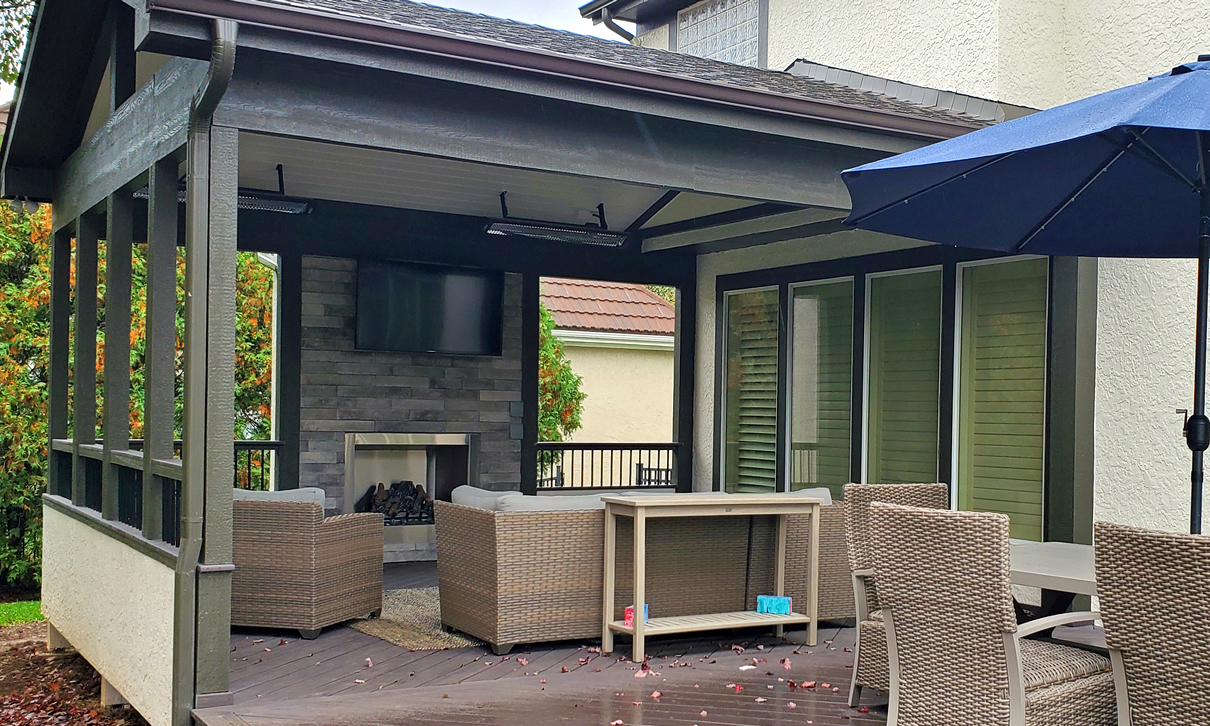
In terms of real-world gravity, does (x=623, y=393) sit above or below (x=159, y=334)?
below

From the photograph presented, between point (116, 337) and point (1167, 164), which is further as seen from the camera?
point (116, 337)

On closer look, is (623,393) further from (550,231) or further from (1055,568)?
(1055,568)

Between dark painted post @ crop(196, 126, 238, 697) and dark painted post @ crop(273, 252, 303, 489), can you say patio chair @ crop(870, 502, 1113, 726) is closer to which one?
dark painted post @ crop(196, 126, 238, 697)

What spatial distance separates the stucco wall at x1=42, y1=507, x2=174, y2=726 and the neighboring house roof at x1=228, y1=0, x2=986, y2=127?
90.5 inches

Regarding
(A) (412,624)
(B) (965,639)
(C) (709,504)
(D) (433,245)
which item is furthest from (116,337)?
(B) (965,639)

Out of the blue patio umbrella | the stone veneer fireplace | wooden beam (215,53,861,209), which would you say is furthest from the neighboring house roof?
the stone veneer fireplace

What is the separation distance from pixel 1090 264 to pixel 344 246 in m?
4.94

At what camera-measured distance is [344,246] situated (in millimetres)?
8414

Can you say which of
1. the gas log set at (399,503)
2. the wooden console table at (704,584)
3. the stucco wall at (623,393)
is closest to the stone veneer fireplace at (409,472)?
the gas log set at (399,503)

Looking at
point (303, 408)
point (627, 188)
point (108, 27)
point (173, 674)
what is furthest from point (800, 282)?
point (173, 674)

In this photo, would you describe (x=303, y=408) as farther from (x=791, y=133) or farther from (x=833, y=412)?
(x=791, y=133)

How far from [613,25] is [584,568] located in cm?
735

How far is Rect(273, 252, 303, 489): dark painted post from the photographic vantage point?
27.2 ft

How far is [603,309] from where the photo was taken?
1727cm
